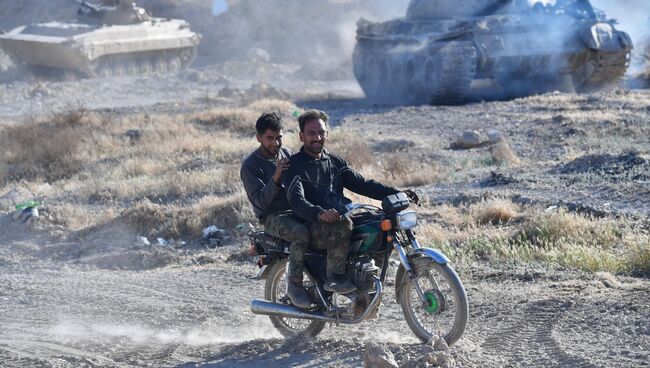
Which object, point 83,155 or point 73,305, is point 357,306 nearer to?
point 73,305

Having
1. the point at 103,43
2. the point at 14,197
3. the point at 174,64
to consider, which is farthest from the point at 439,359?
the point at 174,64

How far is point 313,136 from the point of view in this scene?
5992mm

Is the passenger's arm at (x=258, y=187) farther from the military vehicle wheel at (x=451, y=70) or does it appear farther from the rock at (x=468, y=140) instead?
the military vehicle wheel at (x=451, y=70)

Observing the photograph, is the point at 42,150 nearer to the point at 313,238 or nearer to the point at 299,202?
the point at 313,238

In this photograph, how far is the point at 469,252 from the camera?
28.4 ft

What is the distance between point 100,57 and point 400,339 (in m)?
25.3

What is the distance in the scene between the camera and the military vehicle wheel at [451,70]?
22.1m

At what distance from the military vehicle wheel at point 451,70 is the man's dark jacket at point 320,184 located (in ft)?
53.6

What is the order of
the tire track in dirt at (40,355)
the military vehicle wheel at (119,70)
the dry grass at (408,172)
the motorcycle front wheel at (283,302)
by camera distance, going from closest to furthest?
1. the tire track in dirt at (40,355)
2. the motorcycle front wheel at (283,302)
3. the dry grass at (408,172)
4. the military vehicle wheel at (119,70)

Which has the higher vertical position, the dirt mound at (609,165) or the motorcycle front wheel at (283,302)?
the motorcycle front wheel at (283,302)

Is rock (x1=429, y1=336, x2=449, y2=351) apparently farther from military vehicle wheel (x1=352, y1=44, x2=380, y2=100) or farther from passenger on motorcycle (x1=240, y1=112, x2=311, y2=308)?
military vehicle wheel (x1=352, y1=44, x2=380, y2=100)

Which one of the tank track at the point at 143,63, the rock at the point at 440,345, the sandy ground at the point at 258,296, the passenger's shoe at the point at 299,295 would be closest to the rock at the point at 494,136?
the sandy ground at the point at 258,296

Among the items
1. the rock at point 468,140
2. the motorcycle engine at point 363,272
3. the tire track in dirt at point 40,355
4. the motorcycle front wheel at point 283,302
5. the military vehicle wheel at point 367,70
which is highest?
the motorcycle engine at point 363,272

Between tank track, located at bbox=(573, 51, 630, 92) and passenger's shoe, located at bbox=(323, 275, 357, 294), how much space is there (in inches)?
758
